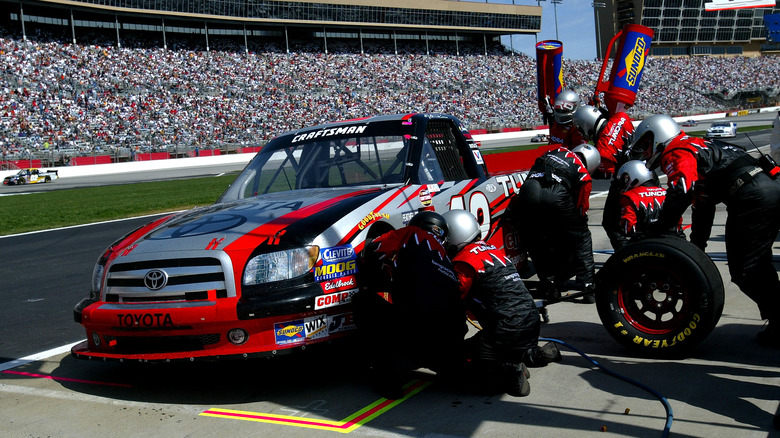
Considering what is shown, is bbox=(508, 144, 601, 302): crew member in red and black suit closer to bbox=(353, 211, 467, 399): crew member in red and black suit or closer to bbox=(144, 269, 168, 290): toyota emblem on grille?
bbox=(353, 211, 467, 399): crew member in red and black suit

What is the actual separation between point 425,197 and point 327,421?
6.87 ft

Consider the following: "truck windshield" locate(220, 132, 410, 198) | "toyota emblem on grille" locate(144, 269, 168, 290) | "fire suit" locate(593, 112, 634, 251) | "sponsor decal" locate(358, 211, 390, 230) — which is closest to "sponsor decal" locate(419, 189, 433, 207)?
"truck windshield" locate(220, 132, 410, 198)

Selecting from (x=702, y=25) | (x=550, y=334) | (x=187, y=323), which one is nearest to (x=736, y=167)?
(x=550, y=334)

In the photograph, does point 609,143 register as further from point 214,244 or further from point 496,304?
point 214,244

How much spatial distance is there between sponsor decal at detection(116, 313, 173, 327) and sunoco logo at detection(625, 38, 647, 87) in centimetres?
815

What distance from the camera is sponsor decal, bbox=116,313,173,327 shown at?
12.8 ft

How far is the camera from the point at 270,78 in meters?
51.2

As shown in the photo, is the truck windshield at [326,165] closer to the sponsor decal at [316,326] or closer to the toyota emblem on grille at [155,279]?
the sponsor decal at [316,326]

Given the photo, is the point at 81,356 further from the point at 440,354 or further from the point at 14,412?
the point at 440,354

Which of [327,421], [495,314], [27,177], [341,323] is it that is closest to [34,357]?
[341,323]

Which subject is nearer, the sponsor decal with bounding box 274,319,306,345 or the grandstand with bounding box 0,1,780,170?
the sponsor decal with bounding box 274,319,306,345

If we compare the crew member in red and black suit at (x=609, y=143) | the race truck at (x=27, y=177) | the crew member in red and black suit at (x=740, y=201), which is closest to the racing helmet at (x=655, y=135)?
the crew member in red and black suit at (x=740, y=201)

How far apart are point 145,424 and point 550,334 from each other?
9.25 feet

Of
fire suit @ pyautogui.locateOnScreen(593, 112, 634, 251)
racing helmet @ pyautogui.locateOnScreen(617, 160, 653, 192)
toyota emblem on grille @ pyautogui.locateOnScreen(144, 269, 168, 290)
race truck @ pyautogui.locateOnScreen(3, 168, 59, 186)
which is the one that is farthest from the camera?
race truck @ pyautogui.locateOnScreen(3, 168, 59, 186)
